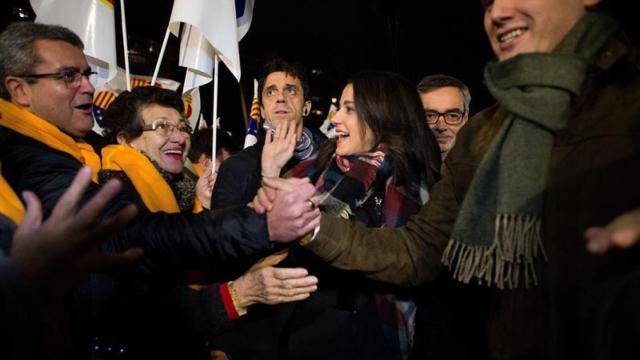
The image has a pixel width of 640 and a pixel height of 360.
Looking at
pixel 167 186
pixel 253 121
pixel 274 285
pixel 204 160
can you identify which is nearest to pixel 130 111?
pixel 167 186

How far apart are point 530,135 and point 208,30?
295cm

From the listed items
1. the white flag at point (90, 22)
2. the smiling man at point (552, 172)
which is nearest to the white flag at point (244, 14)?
the white flag at point (90, 22)

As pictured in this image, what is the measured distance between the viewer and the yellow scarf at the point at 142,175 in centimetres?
270

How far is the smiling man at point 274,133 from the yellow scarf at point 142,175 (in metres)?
0.53

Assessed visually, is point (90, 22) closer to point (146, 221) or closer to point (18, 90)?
point (18, 90)

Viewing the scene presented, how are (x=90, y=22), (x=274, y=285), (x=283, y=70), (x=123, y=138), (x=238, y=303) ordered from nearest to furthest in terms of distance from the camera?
(x=274, y=285), (x=238, y=303), (x=123, y=138), (x=283, y=70), (x=90, y=22)

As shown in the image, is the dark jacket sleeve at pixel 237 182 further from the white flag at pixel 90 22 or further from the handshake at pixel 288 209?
the white flag at pixel 90 22

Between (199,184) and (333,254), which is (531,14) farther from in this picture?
(199,184)

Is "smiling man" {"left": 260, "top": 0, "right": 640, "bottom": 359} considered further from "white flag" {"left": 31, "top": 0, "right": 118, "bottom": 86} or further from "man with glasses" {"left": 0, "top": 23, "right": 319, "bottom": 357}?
"white flag" {"left": 31, "top": 0, "right": 118, "bottom": 86}

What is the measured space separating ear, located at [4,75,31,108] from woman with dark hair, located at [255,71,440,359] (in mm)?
1280

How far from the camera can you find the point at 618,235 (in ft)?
3.31

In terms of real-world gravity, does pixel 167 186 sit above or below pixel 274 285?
above

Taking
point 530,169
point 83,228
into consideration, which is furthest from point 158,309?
point 530,169

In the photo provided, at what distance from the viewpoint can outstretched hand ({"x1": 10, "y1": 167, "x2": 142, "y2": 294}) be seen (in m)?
1.17
